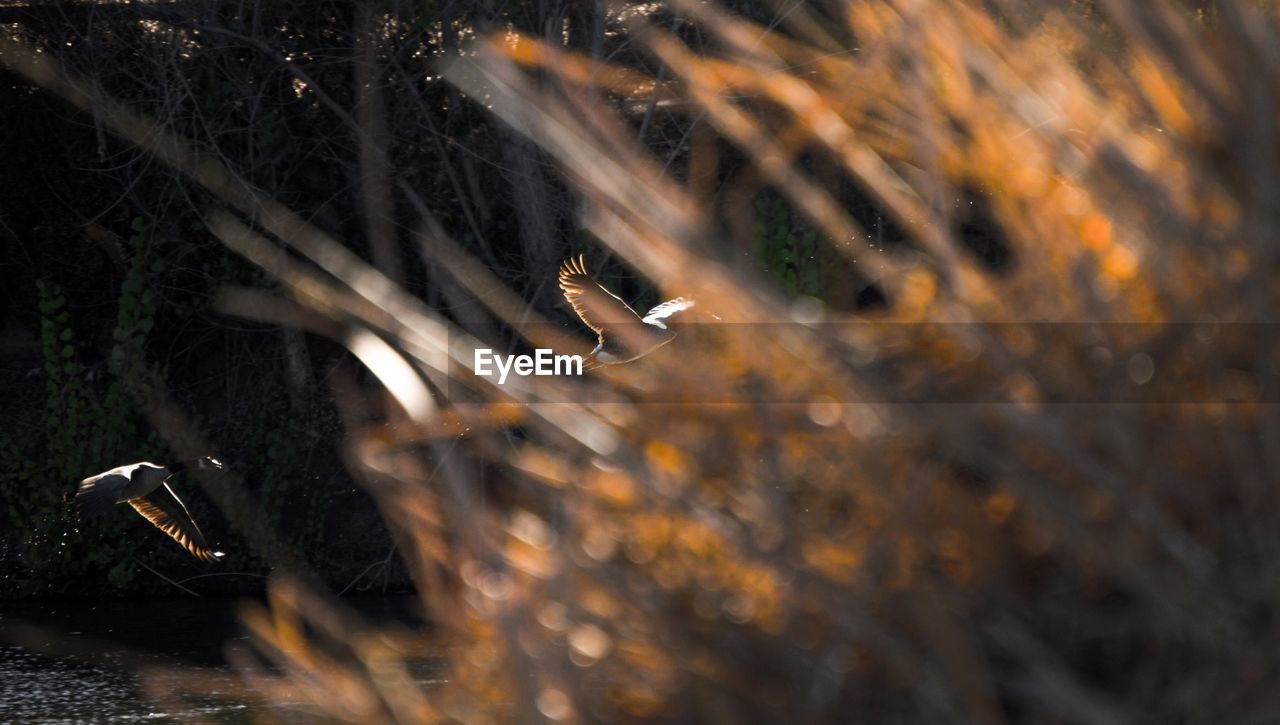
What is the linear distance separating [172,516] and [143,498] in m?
0.18

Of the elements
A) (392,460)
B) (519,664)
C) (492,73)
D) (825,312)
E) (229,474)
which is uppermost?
(492,73)

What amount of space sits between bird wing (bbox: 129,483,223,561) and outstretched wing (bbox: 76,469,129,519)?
4.8 inches

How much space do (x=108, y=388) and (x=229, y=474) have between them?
1.09 meters

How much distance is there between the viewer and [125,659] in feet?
28.3

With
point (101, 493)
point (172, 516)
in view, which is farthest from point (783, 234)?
point (101, 493)

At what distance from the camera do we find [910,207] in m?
1.47

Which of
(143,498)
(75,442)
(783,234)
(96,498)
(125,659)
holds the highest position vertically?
(783,234)

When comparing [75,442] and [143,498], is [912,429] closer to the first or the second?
[143,498]

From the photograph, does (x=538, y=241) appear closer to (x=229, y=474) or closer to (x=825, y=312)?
(x=229, y=474)

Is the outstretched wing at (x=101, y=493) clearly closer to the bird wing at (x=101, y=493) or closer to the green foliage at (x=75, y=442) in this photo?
the bird wing at (x=101, y=493)

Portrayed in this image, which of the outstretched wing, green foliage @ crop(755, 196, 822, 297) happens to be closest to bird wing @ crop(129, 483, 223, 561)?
the outstretched wing

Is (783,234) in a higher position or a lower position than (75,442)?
higher

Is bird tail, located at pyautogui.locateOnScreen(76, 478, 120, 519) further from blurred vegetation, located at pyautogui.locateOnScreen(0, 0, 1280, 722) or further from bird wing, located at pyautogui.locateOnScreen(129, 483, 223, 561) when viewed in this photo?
blurred vegetation, located at pyautogui.locateOnScreen(0, 0, 1280, 722)

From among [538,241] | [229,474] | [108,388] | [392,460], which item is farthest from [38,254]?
[392,460]
